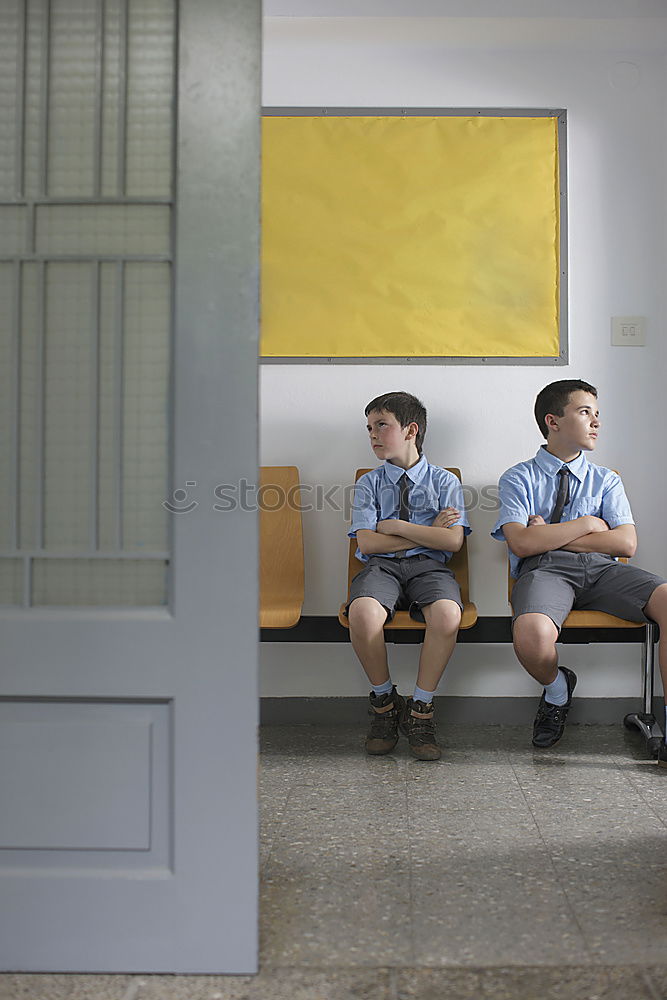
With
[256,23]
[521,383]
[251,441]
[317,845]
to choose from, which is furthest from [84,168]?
[521,383]

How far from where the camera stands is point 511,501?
280 centimetres

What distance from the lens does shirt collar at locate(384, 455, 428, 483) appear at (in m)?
2.90

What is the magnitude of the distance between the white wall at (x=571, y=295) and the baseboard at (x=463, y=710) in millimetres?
51

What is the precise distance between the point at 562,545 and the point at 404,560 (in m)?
0.48

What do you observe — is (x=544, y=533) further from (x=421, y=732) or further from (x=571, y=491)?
(x=421, y=732)

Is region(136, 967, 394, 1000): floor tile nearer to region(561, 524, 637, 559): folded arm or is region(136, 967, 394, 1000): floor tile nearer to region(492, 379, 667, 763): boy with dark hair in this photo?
region(492, 379, 667, 763): boy with dark hair

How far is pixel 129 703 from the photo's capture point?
141 cm

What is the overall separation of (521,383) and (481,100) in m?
0.97

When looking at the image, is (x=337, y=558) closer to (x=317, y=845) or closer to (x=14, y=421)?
(x=317, y=845)

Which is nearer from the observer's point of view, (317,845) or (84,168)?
(84,168)

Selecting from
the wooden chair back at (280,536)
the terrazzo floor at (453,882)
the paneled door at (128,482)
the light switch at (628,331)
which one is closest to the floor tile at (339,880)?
the terrazzo floor at (453,882)

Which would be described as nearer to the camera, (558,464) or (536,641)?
(536,641)

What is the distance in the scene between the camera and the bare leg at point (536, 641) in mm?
2580

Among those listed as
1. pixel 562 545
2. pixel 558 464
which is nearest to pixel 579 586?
pixel 562 545
